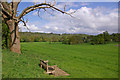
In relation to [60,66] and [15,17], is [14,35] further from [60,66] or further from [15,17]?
[60,66]

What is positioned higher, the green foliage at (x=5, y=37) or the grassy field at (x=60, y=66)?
the green foliage at (x=5, y=37)

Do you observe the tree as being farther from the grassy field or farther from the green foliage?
the green foliage

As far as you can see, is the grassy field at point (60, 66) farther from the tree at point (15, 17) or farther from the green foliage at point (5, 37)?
the green foliage at point (5, 37)

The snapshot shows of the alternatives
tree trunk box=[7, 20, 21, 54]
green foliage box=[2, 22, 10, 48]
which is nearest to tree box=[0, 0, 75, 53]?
tree trunk box=[7, 20, 21, 54]

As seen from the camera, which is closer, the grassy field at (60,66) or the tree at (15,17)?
the grassy field at (60,66)

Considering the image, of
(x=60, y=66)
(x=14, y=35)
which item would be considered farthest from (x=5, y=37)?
(x=60, y=66)

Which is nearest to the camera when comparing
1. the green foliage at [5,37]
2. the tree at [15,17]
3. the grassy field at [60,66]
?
the grassy field at [60,66]

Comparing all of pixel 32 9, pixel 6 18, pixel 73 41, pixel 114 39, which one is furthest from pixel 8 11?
pixel 114 39

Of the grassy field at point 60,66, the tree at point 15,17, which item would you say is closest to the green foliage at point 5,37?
the grassy field at point 60,66

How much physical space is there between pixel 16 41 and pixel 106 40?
188 feet

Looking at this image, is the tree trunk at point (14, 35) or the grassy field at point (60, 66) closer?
the grassy field at point (60, 66)

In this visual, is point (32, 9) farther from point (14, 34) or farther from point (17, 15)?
point (14, 34)

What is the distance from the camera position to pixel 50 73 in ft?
23.5

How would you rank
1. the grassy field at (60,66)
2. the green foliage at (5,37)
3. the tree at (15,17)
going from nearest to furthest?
the grassy field at (60,66)
the tree at (15,17)
the green foliage at (5,37)
